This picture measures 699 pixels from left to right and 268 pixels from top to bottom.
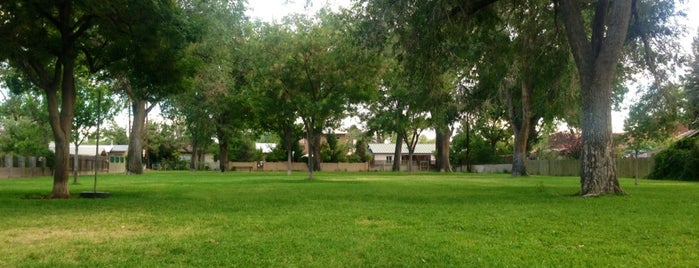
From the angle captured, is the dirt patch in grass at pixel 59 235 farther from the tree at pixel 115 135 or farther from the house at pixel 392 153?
the tree at pixel 115 135

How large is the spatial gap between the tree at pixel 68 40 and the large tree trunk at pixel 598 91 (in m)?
10.5

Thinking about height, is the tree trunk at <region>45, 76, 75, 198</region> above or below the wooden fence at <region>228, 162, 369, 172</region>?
above

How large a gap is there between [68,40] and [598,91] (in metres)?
14.1

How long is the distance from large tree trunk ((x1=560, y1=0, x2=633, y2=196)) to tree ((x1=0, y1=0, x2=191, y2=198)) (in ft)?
34.3

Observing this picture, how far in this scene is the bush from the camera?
31.2 meters

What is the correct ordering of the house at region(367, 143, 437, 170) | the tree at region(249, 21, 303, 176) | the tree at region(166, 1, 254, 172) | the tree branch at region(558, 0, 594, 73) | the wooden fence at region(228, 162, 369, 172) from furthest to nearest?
the house at region(367, 143, 437, 170)
the wooden fence at region(228, 162, 369, 172)
the tree at region(249, 21, 303, 176)
the tree at region(166, 1, 254, 172)
the tree branch at region(558, 0, 594, 73)

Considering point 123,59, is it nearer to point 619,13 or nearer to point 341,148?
point 619,13

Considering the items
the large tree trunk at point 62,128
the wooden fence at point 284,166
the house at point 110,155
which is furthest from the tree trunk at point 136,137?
the large tree trunk at point 62,128

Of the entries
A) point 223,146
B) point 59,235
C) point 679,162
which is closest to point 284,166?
point 223,146

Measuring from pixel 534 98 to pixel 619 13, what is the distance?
68.9 feet

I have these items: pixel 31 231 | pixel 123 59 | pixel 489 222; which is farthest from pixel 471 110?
pixel 31 231

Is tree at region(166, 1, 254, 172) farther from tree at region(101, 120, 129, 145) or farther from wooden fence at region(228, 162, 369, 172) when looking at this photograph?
tree at region(101, 120, 129, 145)

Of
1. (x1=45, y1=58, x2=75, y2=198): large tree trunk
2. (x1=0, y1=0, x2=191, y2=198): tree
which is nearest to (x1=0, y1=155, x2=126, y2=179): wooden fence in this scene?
(x1=0, y1=0, x2=191, y2=198): tree

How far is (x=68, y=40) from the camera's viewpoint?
15.3 meters
